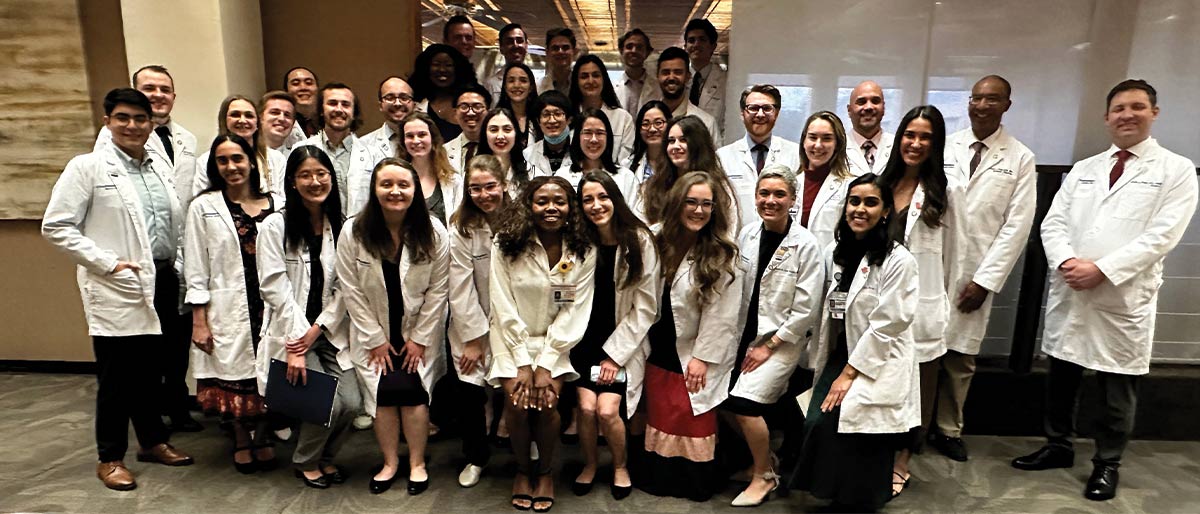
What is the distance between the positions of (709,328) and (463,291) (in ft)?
3.55

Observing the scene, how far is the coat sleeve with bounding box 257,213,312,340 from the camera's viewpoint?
112 inches

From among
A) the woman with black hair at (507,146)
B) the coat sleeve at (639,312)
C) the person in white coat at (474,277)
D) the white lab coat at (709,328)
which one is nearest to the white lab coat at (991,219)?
the white lab coat at (709,328)

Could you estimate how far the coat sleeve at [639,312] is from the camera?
9.25 feet

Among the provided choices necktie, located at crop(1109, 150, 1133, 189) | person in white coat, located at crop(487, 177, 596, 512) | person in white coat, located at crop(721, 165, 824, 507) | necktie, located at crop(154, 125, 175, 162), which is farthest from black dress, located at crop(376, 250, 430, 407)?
necktie, located at crop(1109, 150, 1133, 189)

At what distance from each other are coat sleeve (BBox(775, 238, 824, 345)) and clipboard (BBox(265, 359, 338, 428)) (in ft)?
6.37

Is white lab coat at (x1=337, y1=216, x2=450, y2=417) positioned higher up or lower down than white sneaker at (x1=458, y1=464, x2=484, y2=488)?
higher up

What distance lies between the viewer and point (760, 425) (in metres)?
2.84

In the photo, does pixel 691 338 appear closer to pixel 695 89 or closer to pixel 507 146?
pixel 507 146

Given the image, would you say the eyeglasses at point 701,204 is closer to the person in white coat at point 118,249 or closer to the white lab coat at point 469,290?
the white lab coat at point 469,290

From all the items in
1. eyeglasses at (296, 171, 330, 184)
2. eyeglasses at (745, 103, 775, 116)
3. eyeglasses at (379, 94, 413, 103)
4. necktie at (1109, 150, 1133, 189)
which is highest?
eyeglasses at (379, 94, 413, 103)

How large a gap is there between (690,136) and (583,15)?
5308 mm

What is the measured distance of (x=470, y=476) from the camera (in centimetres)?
306

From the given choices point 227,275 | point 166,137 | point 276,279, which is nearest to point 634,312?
point 276,279

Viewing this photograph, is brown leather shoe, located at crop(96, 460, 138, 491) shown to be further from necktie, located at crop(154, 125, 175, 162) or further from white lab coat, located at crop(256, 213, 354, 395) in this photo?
necktie, located at crop(154, 125, 175, 162)
